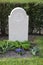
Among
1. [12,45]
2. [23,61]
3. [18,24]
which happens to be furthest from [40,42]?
[23,61]

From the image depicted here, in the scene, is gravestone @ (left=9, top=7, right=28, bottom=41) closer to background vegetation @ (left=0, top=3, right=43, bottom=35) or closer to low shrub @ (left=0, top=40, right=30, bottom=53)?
low shrub @ (left=0, top=40, right=30, bottom=53)

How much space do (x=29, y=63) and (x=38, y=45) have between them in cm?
128

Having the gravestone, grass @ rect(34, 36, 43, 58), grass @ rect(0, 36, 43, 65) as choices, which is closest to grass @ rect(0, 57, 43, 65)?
grass @ rect(0, 36, 43, 65)

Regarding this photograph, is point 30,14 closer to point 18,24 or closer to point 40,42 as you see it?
point 18,24

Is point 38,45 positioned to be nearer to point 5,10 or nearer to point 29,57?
point 29,57

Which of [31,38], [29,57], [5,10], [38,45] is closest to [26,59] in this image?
[29,57]

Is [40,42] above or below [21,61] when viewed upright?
above

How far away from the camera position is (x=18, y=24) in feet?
22.8

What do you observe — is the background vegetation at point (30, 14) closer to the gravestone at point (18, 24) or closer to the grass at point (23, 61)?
the gravestone at point (18, 24)

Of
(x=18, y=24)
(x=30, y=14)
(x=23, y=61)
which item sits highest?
(x=30, y=14)

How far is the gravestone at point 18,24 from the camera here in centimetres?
690

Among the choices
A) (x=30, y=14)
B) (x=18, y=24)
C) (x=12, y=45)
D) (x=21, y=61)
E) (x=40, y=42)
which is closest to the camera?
(x=21, y=61)

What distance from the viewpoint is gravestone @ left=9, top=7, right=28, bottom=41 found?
22.6ft

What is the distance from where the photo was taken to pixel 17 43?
6543 mm
